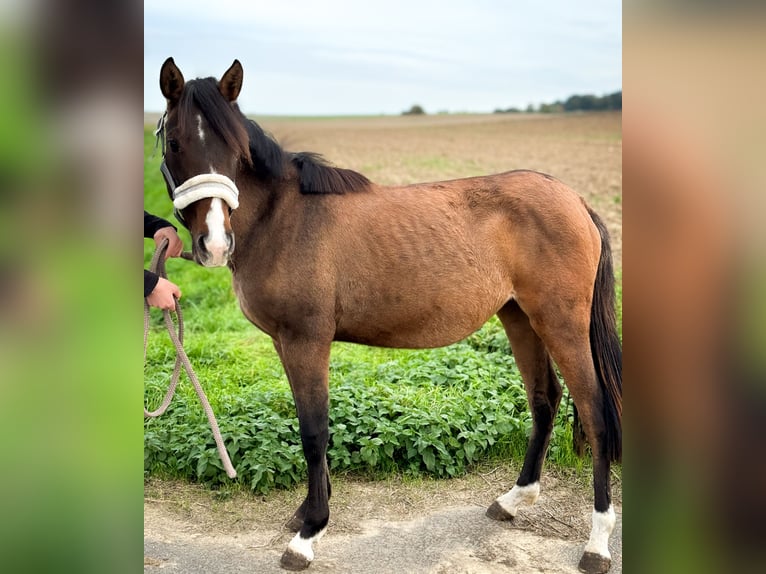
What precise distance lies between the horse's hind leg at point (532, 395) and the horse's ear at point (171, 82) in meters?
2.05

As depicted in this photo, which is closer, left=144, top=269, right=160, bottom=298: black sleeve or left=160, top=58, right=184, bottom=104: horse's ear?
left=144, top=269, right=160, bottom=298: black sleeve

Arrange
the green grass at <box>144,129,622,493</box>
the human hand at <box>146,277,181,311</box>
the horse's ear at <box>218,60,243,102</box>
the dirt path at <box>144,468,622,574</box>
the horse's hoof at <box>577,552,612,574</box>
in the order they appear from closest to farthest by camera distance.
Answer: the human hand at <box>146,277,181,311</box>
the horse's ear at <box>218,60,243,102</box>
the horse's hoof at <box>577,552,612,574</box>
the dirt path at <box>144,468,622,574</box>
the green grass at <box>144,129,622,493</box>

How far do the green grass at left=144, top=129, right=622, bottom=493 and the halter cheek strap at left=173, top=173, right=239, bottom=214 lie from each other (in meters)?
1.98

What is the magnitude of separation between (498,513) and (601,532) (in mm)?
660

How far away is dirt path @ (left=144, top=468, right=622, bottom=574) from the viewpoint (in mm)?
3514

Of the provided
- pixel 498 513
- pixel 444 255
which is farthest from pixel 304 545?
pixel 444 255

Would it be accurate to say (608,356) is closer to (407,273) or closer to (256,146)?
(407,273)

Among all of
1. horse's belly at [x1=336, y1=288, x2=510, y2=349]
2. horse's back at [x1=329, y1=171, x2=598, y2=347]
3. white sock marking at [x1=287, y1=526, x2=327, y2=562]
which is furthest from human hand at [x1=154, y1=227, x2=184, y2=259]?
white sock marking at [x1=287, y1=526, x2=327, y2=562]

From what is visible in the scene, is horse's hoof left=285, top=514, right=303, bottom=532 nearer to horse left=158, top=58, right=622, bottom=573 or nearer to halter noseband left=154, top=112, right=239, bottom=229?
horse left=158, top=58, right=622, bottom=573

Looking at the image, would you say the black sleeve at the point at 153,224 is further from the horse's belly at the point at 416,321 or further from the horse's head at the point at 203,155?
the horse's belly at the point at 416,321

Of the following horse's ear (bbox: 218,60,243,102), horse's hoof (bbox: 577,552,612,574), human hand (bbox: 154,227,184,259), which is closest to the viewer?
horse's ear (bbox: 218,60,243,102)
